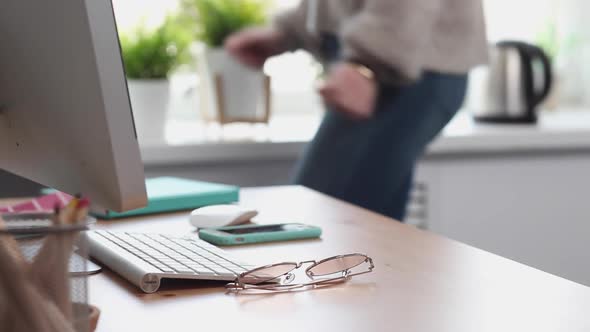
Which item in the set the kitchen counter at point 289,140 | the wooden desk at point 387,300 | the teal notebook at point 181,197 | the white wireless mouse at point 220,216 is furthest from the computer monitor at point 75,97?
the kitchen counter at point 289,140

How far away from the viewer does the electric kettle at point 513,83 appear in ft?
7.32

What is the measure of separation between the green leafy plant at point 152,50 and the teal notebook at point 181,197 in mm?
801

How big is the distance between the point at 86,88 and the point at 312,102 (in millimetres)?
1996

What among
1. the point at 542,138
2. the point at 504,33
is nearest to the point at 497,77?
the point at 542,138

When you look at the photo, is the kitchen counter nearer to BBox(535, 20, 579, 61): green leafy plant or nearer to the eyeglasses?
BBox(535, 20, 579, 61): green leafy plant

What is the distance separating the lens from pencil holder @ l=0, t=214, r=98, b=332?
17.8 inches

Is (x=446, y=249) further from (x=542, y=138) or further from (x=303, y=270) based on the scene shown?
(x=542, y=138)

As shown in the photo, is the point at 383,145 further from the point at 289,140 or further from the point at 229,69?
the point at 229,69

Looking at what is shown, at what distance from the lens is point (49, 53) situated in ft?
1.97

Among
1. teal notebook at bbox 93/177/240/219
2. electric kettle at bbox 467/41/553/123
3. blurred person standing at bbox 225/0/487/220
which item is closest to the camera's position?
teal notebook at bbox 93/177/240/219

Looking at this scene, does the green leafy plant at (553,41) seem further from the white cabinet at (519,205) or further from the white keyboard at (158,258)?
the white keyboard at (158,258)

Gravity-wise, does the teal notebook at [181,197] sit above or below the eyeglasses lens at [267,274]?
below

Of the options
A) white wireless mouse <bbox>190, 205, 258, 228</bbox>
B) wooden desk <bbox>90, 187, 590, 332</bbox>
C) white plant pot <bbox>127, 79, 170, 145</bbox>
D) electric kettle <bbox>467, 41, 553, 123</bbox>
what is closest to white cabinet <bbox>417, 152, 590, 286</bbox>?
electric kettle <bbox>467, 41, 553, 123</bbox>

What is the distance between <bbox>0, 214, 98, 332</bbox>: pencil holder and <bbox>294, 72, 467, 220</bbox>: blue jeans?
1.23 meters
